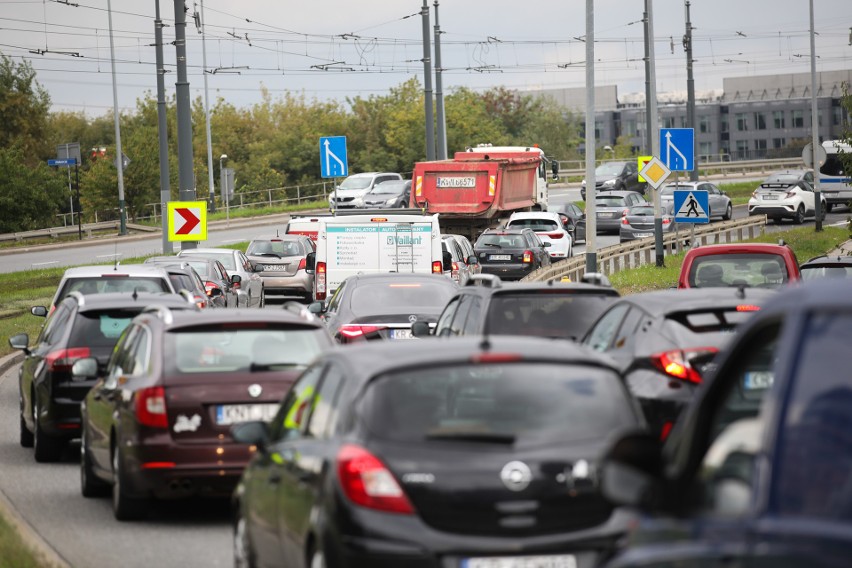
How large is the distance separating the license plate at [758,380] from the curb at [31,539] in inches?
179

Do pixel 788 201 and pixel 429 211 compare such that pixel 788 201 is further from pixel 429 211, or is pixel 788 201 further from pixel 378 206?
pixel 429 211

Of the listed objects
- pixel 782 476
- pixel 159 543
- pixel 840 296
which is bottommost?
pixel 159 543

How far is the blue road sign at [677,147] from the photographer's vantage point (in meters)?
34.7

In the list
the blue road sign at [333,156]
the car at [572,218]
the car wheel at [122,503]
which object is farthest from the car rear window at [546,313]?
the car at [572,218]

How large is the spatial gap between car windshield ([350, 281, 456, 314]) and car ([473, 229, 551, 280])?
919 inches

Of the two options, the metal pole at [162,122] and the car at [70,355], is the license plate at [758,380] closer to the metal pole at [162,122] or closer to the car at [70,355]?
the car at [70,355]

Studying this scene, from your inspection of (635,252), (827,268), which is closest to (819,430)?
(827,268)

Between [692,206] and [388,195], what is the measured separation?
3612cm

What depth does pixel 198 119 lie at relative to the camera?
115938 millimetres

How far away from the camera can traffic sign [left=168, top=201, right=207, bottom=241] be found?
31719mm

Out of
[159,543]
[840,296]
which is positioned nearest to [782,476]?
[840,296]

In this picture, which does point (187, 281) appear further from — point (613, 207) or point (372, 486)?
→ point (613, 207)

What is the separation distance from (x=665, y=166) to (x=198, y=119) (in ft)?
279

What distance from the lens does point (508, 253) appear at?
43.5 metres
